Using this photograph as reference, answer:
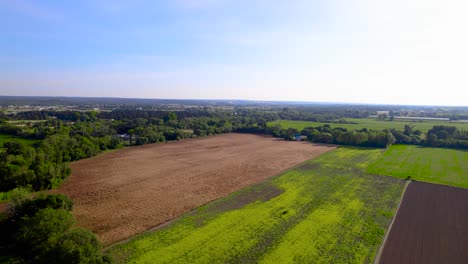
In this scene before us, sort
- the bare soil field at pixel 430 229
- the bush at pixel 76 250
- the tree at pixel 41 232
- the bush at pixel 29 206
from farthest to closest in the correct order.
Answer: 1. the bush at pixel 29 206
2. the bare soil field at pixel 430 229
3. the tree at pixel 41 232
4. the bush at pixel 76 250

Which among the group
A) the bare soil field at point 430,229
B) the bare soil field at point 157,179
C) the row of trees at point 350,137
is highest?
the row of trees at point 350,137

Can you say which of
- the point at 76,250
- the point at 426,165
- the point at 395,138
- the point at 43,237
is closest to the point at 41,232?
the point at 43,237

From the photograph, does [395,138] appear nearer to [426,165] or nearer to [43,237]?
[426,165]

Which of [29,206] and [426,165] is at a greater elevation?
[29,206]

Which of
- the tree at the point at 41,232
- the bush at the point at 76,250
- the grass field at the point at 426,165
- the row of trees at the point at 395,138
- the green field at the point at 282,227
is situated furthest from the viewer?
the row of trees at the point at 395,138

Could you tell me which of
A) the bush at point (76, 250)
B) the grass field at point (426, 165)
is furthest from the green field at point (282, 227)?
the grass field at point (426, 165)

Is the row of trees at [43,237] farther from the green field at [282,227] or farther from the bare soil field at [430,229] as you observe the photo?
the bare soil field at [430,229]
